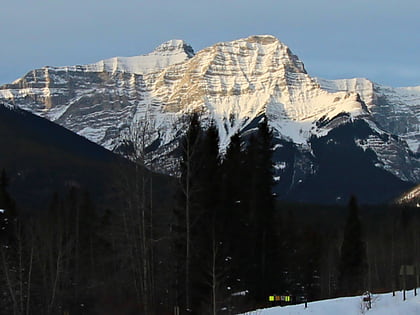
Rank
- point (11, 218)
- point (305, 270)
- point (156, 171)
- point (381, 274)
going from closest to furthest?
point (156, 171), point (11, 218), point (305, 270), point (381, 274)

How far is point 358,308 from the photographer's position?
41156 mm

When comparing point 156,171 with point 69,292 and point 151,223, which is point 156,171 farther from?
point 69,292

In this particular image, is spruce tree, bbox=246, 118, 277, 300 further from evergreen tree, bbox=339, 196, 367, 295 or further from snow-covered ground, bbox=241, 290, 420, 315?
evergreen tree, bbox=339, 196, 367, 295

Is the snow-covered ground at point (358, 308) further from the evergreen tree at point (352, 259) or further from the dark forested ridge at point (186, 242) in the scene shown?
the evergreen tree at point (352, 259)

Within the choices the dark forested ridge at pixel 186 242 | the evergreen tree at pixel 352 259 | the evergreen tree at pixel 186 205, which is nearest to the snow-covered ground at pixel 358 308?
the dark forested ridge at pixel 186 242

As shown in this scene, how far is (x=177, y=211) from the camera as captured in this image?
50125mm

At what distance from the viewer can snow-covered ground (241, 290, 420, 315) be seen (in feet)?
129

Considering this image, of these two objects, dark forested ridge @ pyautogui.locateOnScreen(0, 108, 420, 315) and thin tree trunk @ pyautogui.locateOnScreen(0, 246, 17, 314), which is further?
thin tree trunk @ pyautogui.locateOnScreen(0, 246, 17, 314)

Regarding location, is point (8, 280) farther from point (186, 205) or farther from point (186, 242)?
point (186, 205)

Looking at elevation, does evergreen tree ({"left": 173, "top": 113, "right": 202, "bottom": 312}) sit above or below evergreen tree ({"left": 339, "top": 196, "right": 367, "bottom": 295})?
above

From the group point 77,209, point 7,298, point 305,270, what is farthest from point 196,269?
point 77,209

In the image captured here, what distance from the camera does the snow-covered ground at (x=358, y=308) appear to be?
129ft

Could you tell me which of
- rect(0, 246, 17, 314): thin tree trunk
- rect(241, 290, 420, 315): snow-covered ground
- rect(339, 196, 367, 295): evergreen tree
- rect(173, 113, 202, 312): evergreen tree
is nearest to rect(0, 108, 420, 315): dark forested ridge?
rect(173, 113, 202, 312): evergreen tree

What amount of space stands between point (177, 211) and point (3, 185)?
23.0 m
